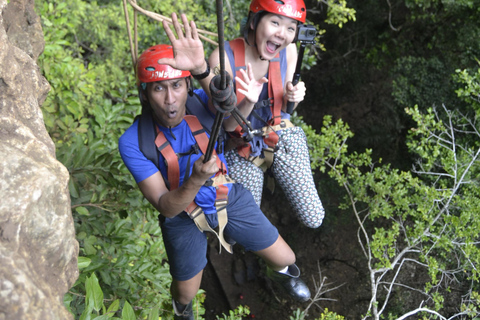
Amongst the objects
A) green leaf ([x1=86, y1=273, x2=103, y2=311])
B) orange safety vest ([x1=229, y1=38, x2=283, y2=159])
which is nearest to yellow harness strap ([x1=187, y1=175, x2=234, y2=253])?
orange safety vest ([x1=229, y1=38, x2=283, y2=159])

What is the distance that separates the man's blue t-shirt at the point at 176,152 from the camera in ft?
8.33

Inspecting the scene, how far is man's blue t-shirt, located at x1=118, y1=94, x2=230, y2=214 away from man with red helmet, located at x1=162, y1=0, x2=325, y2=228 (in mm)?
306

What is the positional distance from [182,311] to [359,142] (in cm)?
554

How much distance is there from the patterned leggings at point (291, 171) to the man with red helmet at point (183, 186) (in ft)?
0.74

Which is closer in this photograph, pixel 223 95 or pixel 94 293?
pixel 223 95

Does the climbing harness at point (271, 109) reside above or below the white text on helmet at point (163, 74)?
below

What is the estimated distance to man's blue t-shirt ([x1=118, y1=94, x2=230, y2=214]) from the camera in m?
2.54

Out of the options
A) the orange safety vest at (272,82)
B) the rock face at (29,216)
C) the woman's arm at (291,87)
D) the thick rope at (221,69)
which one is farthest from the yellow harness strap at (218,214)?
the rock face at (29,216)

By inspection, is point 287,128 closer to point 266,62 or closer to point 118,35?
point 266,62

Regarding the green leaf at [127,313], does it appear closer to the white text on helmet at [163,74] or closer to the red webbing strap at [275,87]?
the white text on helmet at [163,74]

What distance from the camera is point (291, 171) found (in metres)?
3.19

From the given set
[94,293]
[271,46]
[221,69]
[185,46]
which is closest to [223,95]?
[221,69]

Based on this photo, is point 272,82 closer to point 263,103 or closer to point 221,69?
point 263,103

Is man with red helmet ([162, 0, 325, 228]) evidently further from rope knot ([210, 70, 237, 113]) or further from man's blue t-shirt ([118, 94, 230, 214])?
rope knot ([210, 70, 237, 113])
